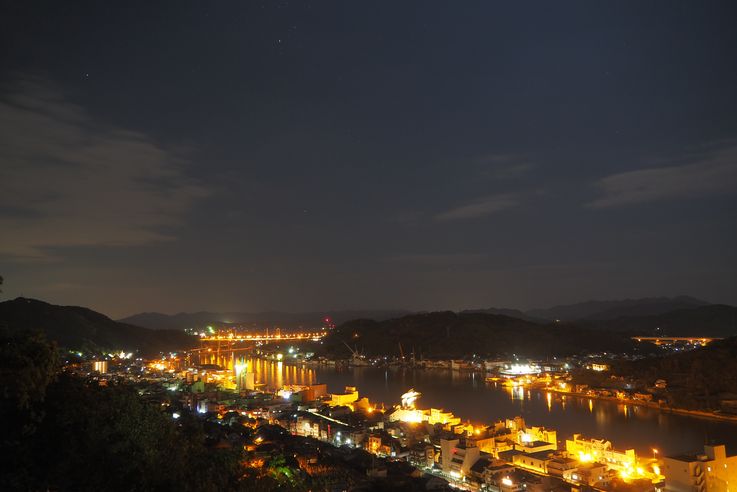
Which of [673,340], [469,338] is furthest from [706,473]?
[673,340]

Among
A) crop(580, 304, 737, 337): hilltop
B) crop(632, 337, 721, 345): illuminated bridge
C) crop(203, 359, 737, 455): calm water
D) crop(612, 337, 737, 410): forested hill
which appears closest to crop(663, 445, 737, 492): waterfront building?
crop(203, 359, 737, 455): calm water

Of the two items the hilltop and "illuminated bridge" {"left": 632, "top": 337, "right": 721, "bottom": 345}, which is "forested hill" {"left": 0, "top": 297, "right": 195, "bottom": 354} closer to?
"illuminated bridge" {"left": 632, "top": 337, "right": 721, "bottom": 345}

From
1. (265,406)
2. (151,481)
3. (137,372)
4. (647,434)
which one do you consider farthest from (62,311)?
(151,481)

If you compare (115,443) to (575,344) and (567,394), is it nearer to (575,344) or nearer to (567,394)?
(567,394)

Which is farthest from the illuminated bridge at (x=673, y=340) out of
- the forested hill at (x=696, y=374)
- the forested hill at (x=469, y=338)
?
the forested hill at (x=696, y=374)

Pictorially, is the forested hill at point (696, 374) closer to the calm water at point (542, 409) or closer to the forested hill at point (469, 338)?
the calm water at point (542, 409)

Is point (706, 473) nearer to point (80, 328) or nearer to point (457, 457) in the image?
point (457, 457)
